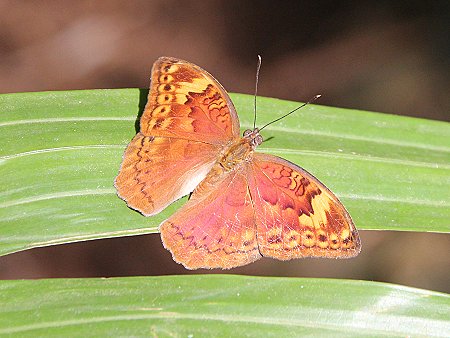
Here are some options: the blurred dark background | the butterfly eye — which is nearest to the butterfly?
the butterfly eye

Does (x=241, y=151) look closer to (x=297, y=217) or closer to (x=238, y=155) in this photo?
(x=238, y=155)

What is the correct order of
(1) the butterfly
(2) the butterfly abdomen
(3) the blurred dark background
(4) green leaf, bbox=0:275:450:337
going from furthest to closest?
(3) the blurred dark background → (2) the butterfly abdomen → (1) the butterfly → (4) green leaf, bbox=0:275:450:337

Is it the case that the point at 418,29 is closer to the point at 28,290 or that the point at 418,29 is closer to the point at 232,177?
the point at 232,177

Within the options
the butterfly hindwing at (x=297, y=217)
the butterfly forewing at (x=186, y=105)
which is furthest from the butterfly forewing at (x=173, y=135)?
the butterfly hindwing at (x=297, y=217)

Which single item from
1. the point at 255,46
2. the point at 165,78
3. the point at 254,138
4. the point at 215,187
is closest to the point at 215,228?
the point at 215,187

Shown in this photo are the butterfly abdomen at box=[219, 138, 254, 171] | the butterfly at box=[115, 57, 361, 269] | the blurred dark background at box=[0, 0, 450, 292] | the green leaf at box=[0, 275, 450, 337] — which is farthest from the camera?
the blurred dark background at box=[0, 0, 450, 292]

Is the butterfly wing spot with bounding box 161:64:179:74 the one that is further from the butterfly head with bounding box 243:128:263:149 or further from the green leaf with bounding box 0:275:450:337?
the green leaf with bounding box 0:275:450:337

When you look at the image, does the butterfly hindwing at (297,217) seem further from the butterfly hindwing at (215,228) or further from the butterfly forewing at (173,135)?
the butterfly forewing at (173,135)

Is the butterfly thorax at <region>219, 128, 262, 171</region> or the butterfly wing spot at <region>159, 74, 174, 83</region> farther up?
the butterfly wing spot at <region>159, 74, 174, 83</region>
